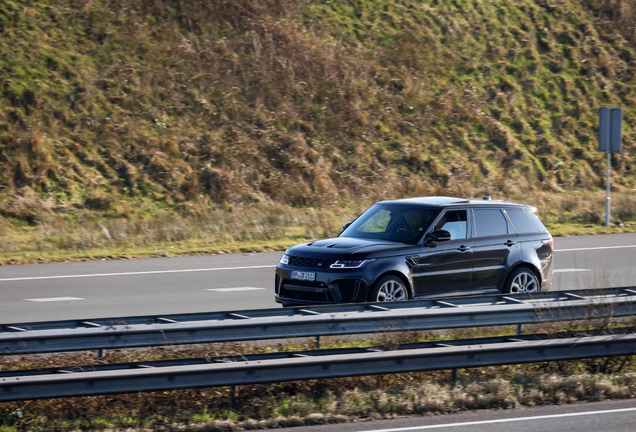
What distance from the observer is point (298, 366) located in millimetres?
6977

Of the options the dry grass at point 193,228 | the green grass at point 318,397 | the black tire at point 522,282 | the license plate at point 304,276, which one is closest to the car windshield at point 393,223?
the license plate at point 304,276

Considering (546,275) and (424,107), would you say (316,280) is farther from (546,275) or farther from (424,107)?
(424,107)

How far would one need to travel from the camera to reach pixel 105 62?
2991cm

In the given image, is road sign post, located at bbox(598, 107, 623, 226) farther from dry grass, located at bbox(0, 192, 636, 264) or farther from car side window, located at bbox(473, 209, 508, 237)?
car side window, located at bbox(473, 209, 508, 237)


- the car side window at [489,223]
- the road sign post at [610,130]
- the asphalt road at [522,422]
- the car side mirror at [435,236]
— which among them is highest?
the road sign post at [610,130]

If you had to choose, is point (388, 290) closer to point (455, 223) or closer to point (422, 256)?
point (422, 256)

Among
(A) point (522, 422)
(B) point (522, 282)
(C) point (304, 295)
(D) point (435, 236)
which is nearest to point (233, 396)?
(A) point (522, 422)

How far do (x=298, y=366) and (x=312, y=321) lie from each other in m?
0.72

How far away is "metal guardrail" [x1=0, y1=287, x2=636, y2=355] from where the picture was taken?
708cm

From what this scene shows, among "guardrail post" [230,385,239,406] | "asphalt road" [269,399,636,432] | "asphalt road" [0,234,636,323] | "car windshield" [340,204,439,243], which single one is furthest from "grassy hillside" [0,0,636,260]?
"asphalt road" [269,399,636,432]

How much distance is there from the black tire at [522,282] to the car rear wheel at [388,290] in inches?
77.8

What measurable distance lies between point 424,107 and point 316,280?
24.2 metres

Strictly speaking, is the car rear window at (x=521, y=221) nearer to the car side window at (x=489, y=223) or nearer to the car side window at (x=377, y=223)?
the car side window at (x=489, y=223)

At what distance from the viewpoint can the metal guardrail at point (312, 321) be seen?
7.08 metres
